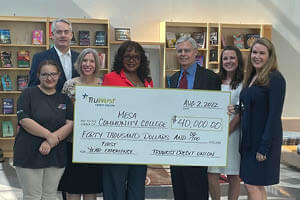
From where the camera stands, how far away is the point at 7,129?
7.05 m

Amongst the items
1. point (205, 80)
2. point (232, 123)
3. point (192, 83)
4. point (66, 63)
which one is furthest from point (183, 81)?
point (66, 63)

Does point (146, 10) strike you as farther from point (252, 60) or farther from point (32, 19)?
point (252, 60)

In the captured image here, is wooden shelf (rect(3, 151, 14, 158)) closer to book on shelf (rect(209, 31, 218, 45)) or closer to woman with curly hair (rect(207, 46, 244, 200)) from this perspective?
book on shelf (rect(209, 31, 218, 45))

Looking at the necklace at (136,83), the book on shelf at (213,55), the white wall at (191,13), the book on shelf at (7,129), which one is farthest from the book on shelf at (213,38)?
the necklace at (136,83)

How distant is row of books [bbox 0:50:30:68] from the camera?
6949 mm

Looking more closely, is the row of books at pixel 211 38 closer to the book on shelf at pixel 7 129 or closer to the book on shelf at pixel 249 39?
the book on shelf at pixel 249 39

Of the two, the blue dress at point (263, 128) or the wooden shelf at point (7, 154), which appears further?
the wooden shelf at point (7, 154)

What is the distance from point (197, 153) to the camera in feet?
9.70

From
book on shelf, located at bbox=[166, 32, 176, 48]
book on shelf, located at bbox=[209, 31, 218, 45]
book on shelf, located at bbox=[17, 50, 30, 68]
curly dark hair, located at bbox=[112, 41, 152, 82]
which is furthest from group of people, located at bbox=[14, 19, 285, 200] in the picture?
book on shelf, located at bbox=[209, 31, 218, 45]

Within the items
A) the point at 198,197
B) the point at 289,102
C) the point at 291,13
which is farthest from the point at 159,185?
the point at 291,13

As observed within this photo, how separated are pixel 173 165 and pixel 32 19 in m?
4.96

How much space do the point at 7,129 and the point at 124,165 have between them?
4.80 m

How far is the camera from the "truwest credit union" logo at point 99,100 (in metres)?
2.81

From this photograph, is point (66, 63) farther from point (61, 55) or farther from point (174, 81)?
point (174, 81)
